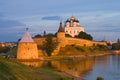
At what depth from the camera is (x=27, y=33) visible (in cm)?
3575

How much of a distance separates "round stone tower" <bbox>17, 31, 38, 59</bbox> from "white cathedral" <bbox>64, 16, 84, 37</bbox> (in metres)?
33.7

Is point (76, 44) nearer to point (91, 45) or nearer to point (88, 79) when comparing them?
point (91, 45)

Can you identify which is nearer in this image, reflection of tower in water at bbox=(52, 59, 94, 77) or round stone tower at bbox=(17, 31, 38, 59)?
reflection of tower in water at bbox=(52, 59, 94, 77)

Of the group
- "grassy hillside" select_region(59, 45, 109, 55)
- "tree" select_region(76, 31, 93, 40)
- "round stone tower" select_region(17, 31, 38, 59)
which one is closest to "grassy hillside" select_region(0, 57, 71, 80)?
"round stone tower" select_region(17, 31, 38, 59)

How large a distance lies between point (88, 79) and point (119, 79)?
1528 millimetres

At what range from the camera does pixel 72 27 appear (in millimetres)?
69812

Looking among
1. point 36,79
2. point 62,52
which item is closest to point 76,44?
point 62,52

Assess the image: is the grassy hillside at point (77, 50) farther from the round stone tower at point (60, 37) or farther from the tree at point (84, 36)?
the tree at point (84, 36)

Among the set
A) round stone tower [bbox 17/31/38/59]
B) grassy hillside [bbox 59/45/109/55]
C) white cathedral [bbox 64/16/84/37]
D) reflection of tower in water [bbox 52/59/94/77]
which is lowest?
grassy hillside [bbox 59/45/109/55]

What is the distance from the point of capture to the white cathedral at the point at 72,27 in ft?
230

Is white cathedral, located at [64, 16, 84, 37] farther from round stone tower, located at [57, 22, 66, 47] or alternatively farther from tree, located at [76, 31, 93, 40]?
round stone tower, located at [57, 22, 66, 47]

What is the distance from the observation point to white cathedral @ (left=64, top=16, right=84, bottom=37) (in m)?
70.2

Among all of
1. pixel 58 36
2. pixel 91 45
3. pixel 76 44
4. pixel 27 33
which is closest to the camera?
pixel 27 33

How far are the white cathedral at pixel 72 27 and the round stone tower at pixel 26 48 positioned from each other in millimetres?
33713
